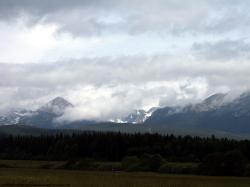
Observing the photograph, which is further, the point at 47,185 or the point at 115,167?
the point at 115,167

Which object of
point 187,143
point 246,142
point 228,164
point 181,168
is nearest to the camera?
point 228,164

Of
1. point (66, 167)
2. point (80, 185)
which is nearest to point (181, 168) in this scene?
point (66, 167)

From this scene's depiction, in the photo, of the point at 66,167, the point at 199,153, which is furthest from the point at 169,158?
the point at 66,167

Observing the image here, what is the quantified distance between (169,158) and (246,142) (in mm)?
26220

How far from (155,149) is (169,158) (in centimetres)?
1591

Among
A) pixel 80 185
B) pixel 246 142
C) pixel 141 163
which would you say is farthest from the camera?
pixel 246 142

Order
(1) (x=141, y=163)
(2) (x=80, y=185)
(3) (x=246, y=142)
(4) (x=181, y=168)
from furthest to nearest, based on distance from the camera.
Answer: (3) (x=246, y=142)
(1) (x=141, y=163)
(4) (x=181, y=168)
(2) (x=80, y=185)

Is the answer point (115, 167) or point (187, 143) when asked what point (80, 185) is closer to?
point (115, 167)

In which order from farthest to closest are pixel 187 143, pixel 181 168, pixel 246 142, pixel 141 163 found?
pixel 187 143 < pixel 246 142 < pixel 141 163 < pixel 181 168

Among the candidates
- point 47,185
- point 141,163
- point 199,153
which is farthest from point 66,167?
point 47,185

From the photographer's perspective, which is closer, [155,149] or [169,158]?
[169,158]

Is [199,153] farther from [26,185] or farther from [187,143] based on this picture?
[26,185]

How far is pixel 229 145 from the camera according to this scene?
18288 cm

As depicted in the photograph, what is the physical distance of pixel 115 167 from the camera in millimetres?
159625
